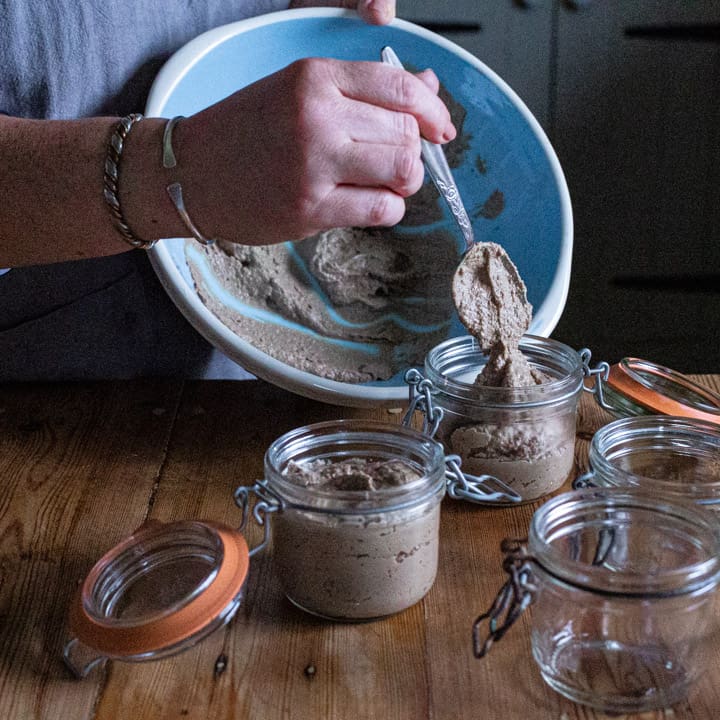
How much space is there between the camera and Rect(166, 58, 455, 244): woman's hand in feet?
2.12

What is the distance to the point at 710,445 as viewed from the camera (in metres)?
0.72

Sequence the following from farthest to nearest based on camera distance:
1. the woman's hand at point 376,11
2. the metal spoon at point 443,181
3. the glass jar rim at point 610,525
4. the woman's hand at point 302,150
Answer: the woman's hand at point 376,11, the metal spoon at point 443,181, the woman's hand at point 302,150, the glass jar rim at point 610,525

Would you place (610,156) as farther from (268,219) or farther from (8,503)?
(8,503)

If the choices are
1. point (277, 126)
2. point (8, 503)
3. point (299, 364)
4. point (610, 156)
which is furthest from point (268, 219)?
point (610, 156)

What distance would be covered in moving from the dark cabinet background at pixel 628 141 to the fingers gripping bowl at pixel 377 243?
75 cm

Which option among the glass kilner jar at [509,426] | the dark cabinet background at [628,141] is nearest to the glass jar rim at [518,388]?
the glass kilner jar at [509,426]

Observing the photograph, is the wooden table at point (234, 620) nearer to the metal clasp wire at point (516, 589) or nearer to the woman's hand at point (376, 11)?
the metal clasp wire at point (516, 589)

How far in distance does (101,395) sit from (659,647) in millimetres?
623

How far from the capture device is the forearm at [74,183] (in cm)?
68

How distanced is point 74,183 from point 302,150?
18 centimetres

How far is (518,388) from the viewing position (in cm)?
73

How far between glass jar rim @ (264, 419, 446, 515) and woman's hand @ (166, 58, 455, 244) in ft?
0.52

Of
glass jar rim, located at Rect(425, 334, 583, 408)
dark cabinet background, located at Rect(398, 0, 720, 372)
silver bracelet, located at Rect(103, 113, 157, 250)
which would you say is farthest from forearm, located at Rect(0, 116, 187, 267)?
dark cabinet background, located at Rect(398, 0, 720, 372)

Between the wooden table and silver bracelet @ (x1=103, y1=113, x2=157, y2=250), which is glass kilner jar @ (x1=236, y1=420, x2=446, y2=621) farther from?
silver bracelet @ (x1=103, y1=113, x2=157, y2=250)
